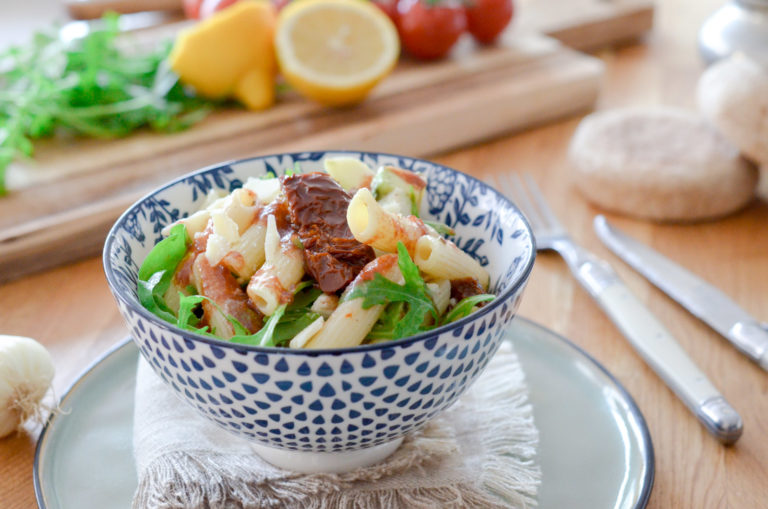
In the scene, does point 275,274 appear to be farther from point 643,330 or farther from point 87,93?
point 87,93

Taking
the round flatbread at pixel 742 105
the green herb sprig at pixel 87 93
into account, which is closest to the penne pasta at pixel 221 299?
the green herb sprig at pixel 87 93

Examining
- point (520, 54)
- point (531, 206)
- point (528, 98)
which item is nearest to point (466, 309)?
point (531, 206)

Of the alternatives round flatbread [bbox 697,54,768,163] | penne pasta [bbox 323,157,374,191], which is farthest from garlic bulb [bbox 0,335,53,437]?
round flatbread [bbox 697,54,768,163]

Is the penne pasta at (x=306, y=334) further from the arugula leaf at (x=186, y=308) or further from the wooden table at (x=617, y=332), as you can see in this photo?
the wooden table at (x=617, y=332)

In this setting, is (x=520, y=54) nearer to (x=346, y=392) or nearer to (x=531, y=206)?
(x=531, y=206)

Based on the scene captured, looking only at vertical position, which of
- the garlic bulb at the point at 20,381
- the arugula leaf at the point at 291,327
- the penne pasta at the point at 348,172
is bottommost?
the garlic bulb at the point at 20,381

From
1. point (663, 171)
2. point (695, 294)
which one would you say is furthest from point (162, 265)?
point (663, 171)
